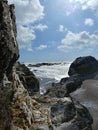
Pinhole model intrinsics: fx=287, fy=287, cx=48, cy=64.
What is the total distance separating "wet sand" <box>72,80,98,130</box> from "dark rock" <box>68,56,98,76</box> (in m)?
7.12

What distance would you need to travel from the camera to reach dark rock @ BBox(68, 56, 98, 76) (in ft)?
170

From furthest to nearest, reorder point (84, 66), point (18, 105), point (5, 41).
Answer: point (84, 66)
point (18, 105)
point (5, 41)

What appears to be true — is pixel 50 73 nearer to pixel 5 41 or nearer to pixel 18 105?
pixel 18 105

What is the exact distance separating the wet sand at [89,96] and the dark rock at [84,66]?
712cm

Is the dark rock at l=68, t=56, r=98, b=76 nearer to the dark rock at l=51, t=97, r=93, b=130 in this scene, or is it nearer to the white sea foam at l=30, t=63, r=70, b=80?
the white sea foam at l=30, t=63, r=70, b=80

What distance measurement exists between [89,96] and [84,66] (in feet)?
60.1

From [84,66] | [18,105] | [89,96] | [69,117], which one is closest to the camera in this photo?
[18,105]

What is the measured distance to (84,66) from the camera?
52.6 metres

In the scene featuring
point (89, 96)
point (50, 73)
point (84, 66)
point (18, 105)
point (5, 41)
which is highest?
point (5, 41)

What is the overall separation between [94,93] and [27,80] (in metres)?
8.82

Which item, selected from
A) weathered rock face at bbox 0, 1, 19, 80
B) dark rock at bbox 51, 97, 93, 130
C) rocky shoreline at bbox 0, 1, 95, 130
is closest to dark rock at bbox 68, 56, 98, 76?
rocky shoreline at bbox 0, 1, 95, 130

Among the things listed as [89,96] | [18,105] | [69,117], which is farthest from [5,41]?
[89,96]

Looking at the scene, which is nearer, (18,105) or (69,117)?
(18,105)

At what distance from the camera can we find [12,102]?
13188 mm
